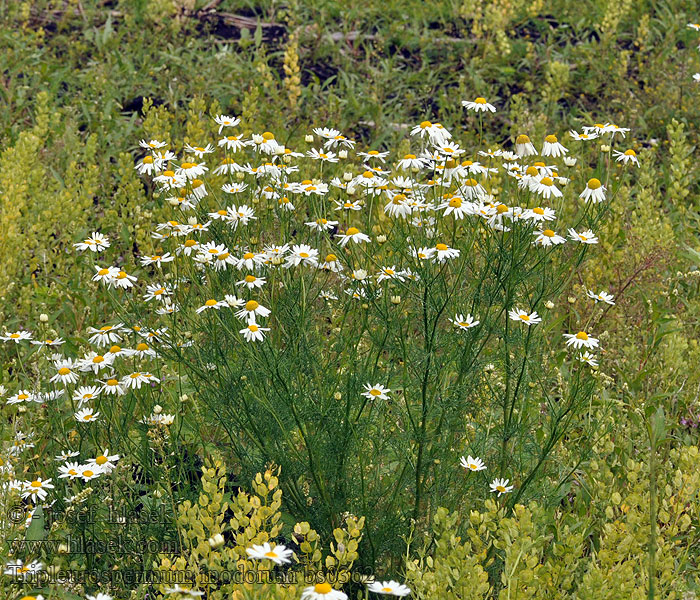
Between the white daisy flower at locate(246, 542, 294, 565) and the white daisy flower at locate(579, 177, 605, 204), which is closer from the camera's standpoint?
the white daisy flower at locate(246, 542, 294, 565)

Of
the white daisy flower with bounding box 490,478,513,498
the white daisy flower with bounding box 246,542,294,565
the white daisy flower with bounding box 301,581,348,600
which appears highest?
the white daisy flower with bounding box 246,542,294,565

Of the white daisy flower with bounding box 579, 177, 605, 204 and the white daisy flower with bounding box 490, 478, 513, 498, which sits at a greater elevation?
the white daisy flower with bounding box 579, 177, 605, 204

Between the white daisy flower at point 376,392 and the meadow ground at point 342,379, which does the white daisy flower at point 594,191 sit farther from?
the white daisy flower at point 376,392

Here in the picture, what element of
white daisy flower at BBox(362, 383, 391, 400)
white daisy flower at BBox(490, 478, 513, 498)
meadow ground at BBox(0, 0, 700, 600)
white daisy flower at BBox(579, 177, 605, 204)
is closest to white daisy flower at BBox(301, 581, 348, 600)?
meadow ground at BBox(0, 0, 700, 600)

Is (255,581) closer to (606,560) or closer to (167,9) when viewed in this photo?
(606,560)

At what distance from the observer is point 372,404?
2.48m

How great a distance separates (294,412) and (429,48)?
4725mm

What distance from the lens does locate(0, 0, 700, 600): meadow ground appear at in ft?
6.98

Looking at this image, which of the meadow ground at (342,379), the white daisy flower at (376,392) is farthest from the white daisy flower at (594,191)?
the white daisy flower at (376,392)

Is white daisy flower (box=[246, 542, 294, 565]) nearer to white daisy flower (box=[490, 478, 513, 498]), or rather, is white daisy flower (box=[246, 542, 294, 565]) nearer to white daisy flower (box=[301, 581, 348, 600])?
white daisy flower (box=[301, 581, 348, 600])

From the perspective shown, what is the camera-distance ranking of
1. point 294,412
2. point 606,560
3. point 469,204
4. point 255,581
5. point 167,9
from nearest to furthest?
point 255,581
point 606,560
point 294,412
point 469,204
point 167,9

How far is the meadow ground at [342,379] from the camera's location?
2129mm

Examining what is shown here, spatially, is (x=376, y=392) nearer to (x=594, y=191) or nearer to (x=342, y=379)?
(x=342, y=379)

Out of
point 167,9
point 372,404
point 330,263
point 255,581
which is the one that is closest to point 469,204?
point 330,263
